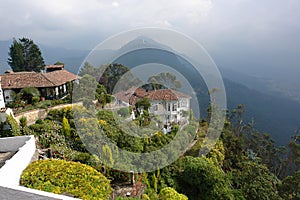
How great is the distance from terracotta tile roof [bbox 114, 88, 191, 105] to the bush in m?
4.98

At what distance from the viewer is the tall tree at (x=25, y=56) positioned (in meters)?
23.9

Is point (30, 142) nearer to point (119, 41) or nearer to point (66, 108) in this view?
point (119, 41)

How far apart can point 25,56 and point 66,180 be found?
24.8 meters

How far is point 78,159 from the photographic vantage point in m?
7.79

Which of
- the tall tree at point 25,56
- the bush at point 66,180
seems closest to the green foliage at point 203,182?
the bush at point 66,180

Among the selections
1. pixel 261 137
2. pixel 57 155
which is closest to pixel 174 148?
pixel 57 155

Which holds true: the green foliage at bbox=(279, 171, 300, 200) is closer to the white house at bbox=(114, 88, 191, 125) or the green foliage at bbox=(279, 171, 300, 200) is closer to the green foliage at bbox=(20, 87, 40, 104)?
the white house at bbox=(114, 88, 191, 125)

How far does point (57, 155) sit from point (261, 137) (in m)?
20.7

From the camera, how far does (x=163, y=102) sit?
9.89 meters

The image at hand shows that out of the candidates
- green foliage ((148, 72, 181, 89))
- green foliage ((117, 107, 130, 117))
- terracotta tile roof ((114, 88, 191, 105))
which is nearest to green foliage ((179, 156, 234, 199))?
terracotta tile roof ((114, 88, 191, 105))

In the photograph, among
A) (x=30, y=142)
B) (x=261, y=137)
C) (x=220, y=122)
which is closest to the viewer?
(x=30, y=142)

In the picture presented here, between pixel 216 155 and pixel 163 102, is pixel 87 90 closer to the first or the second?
pixel 163 102

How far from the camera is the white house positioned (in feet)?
31.2

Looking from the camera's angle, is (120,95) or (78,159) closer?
(78,159)
